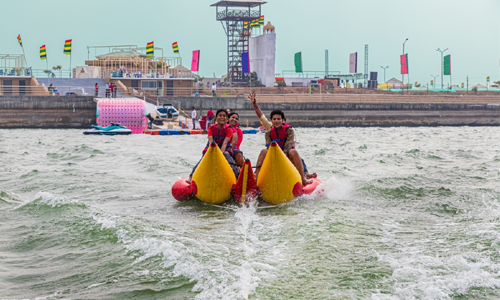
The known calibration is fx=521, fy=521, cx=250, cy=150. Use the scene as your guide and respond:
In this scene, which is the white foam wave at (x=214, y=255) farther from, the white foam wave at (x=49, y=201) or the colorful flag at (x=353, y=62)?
the colorful flag at (x=353, y=62)

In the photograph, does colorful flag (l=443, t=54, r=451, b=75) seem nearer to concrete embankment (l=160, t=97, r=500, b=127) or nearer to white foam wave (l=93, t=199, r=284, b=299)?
concrete embankment (l=160, t=97, r=500, b=127)

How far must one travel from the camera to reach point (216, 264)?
5.16 metres

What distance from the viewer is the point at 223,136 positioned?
9.05 meters

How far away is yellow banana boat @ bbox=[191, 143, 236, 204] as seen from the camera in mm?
8266

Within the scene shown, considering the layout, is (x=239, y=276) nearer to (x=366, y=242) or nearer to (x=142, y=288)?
(x=142, y=288)

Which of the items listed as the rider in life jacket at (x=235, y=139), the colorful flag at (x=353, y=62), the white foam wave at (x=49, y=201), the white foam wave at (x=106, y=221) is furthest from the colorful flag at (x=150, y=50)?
the white foam wave at (x=106, y=221)

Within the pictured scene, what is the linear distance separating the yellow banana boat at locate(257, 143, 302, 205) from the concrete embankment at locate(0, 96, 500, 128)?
28596 millimetres

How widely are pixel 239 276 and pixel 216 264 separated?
39cm

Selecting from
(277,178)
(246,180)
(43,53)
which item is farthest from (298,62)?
(246,180)

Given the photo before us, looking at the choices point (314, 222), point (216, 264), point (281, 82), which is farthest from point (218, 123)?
point (281, 82)

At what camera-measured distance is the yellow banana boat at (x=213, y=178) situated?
8266 mm

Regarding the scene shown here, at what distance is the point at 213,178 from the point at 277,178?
103cm

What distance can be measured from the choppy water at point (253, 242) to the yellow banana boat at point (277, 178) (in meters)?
0.37

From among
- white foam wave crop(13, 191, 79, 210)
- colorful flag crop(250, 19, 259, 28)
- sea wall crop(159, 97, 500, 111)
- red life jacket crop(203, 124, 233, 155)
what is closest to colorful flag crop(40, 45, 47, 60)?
sea wall crop(159, 97, 500, 111)
